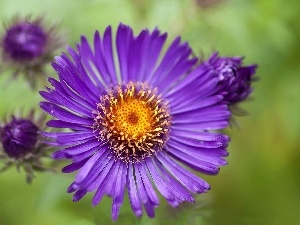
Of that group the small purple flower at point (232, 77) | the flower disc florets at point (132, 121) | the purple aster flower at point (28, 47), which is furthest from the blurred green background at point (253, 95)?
the small purple flower at point (232, 77)

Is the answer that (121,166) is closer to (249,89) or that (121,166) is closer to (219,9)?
(249,89)

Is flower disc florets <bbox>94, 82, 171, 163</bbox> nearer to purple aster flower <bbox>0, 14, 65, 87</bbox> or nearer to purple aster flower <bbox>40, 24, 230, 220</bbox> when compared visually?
purple aster flower <bbox>40, 24, 230, 220</bbox>

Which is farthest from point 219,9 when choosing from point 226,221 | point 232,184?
point 226,221

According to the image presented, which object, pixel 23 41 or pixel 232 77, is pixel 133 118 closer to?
pixel 232 77

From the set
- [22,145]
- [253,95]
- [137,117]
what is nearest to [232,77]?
[137,117]

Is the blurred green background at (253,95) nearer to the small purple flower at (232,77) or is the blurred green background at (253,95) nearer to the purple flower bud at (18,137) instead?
the purple flower bud at (18,137)
